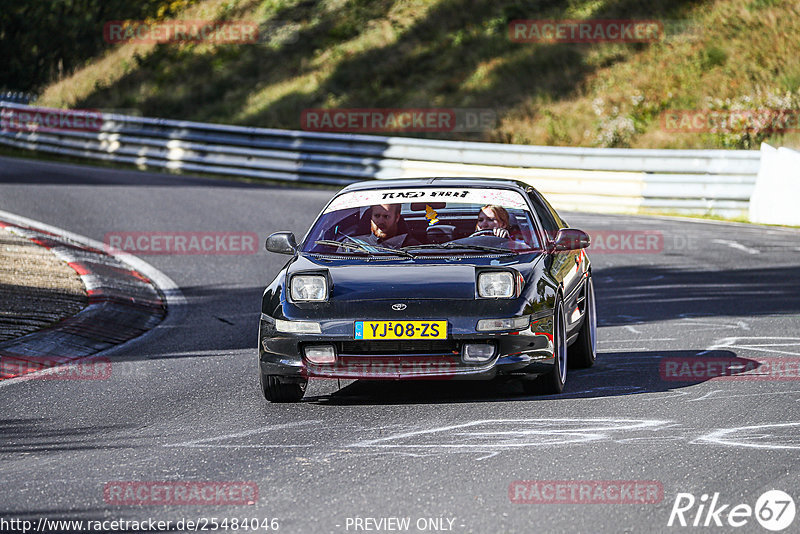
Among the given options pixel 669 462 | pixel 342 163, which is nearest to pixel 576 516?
pixel 669 462

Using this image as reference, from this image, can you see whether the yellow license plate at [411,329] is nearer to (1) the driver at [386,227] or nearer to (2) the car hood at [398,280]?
(2) the car hood at [398,280]

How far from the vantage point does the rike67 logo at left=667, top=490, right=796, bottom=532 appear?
195 inches

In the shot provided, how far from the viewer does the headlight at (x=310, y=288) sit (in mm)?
7426

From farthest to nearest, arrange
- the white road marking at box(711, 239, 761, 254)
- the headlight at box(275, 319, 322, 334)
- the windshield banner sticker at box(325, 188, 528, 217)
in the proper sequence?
the white road marking at box(711, 239, 761, 254) < the windshield banner sticker at box(325, 188, 528, 217) < the headlight at box(275, 319, 322, 334)

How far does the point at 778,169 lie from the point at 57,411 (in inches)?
552

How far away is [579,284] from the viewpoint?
873 centimetres

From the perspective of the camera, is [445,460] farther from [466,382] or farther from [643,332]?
[643,332]

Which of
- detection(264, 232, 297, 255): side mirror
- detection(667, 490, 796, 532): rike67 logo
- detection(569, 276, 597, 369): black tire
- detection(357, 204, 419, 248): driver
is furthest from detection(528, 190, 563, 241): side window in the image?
detection(667, 490, 796, 532): rike67 logo

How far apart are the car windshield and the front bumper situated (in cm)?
90

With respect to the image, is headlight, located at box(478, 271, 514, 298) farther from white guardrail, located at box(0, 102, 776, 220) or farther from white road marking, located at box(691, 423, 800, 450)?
white guardrail, located at box(0, 102, 776, 220)

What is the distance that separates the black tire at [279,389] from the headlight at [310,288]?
53 cm

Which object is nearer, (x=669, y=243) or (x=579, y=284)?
(x=579, y=284)

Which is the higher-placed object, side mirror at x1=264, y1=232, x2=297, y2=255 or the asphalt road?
side mirror at x1=264, y1=232, x2=297, y2=255

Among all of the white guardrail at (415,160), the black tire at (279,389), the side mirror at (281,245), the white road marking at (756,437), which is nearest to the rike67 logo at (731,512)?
the white road marking at (756,437)
